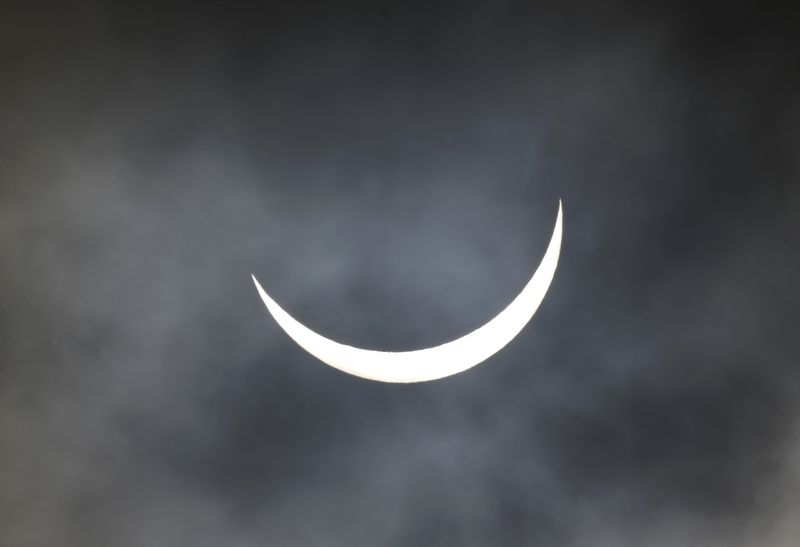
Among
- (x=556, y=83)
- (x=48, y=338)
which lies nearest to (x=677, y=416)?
(x=556, y=83)

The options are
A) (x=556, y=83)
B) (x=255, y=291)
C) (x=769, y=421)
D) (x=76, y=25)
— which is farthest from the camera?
(x=769, y=421)

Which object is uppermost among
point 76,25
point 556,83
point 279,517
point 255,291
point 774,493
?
point 556,83

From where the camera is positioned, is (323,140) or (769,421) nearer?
(323,140)

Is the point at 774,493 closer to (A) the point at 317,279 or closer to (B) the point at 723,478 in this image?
(B) the point at 723,478

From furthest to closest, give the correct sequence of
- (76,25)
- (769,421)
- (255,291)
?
(769,421)
(255,291)
(76,25)

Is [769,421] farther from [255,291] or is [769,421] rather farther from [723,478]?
[255,291]

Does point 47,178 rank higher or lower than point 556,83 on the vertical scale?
lower
